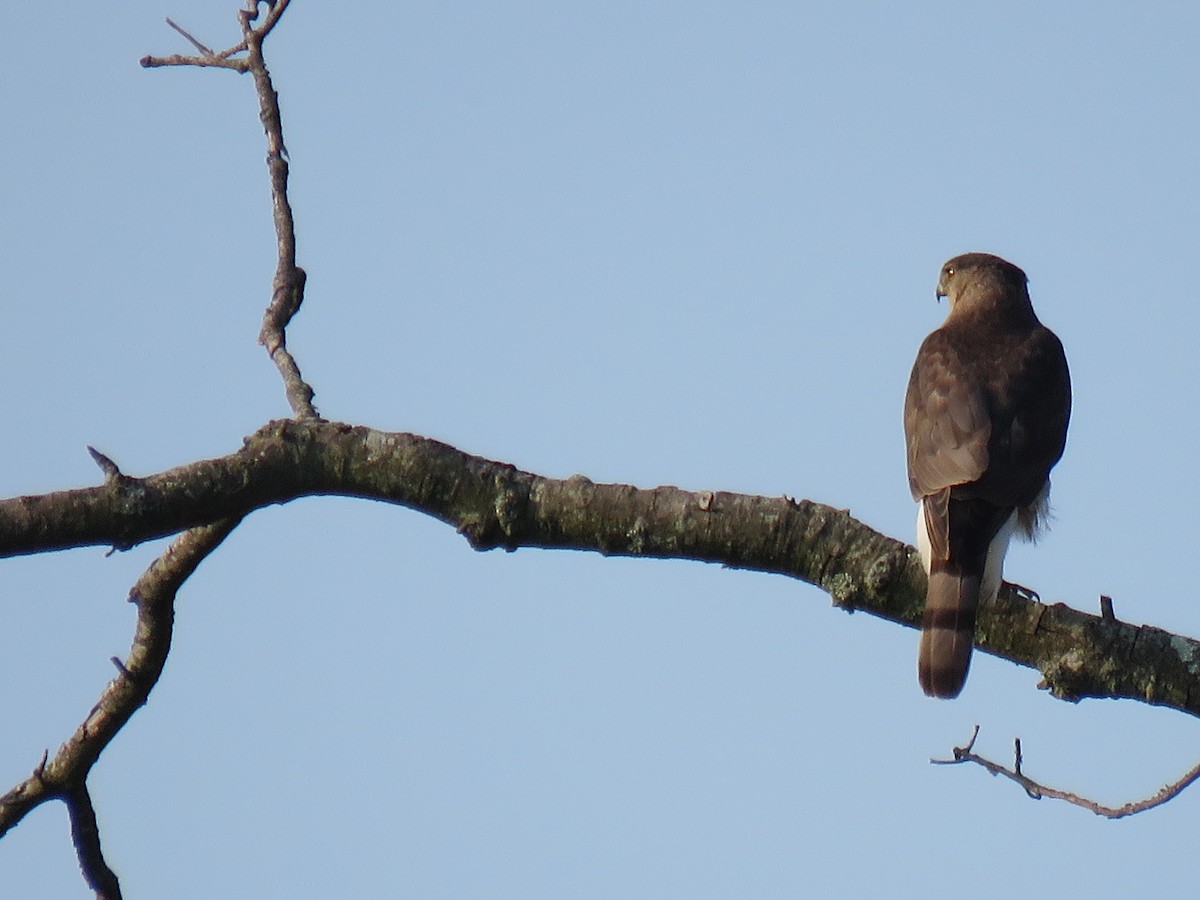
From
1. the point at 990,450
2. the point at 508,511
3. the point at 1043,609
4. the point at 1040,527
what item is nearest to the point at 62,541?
the point at 508,511

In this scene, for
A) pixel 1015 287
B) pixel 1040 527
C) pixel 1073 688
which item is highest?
pixel 1015 287

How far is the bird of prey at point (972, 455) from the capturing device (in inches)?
169

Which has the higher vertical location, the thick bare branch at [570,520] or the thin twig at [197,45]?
the thin twig at [197,45]

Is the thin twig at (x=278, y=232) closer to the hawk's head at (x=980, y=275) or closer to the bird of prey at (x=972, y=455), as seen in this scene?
the bird of prey at (x=972, y=455)

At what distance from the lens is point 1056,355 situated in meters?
6.26

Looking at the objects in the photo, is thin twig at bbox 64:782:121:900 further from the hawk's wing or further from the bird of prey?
the hawk's wing

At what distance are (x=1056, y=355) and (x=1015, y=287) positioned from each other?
3.48ft

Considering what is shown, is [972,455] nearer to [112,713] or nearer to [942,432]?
→ [942,432]

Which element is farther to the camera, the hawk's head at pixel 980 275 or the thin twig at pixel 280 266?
the hawk's head at pixel 980 275

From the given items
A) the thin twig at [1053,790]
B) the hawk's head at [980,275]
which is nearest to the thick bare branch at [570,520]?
the thin twig at [1053,790]

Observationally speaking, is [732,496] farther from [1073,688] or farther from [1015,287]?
[1015,287]

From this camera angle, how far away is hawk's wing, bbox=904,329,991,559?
17.0 ft

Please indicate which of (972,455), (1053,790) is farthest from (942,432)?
(1053,790)

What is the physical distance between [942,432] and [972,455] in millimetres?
204
